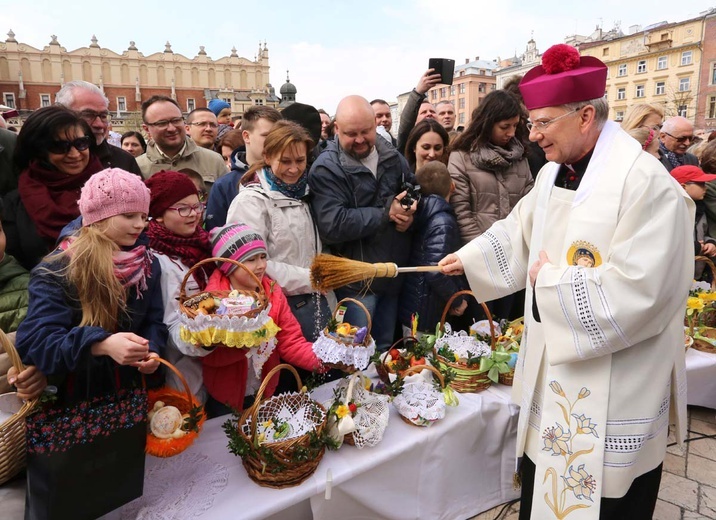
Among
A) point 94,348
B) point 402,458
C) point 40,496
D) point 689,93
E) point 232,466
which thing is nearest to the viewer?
point 40,496

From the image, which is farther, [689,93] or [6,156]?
[689,93]

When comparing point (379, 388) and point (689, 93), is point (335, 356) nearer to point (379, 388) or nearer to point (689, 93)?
point (379, 388)

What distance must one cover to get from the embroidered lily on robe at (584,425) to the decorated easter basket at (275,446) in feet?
3.50

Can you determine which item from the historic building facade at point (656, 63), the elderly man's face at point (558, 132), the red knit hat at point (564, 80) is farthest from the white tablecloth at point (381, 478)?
the historic building facade at point (656, 63)

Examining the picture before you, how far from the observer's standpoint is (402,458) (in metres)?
2.23

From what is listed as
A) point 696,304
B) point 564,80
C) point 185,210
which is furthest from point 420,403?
point 696,304

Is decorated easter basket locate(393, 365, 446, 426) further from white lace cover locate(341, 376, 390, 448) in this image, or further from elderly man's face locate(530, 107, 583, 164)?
elderly man's face locate(530, 107, 583, 164)

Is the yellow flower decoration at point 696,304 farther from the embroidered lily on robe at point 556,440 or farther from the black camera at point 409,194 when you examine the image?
the embroidered lily on robe at point 556,440

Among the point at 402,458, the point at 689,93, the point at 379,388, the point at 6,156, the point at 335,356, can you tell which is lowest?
the point at 402,458

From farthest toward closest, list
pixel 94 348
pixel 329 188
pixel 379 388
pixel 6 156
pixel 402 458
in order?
1. pixel 329 188
2. pixel 6 156
3. pixel 379 388
4. pixel 402 458
5. pixel 94 348

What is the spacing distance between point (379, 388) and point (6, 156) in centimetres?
255

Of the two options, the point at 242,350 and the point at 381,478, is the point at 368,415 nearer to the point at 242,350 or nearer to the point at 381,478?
the point at 381,478

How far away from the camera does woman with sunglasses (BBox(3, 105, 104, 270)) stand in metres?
2.30

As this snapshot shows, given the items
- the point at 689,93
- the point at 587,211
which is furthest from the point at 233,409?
the point at 689,93
